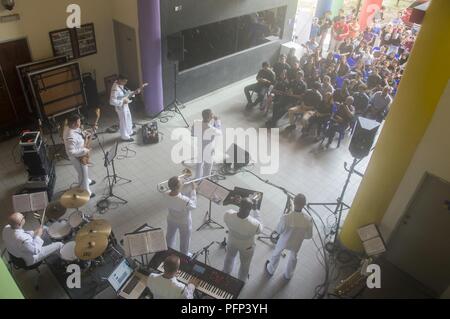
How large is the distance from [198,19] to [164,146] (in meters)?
3.46

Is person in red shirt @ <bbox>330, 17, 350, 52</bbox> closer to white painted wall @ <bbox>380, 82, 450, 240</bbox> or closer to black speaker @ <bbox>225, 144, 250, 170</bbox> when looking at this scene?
black speaker @ <bbox>225, 144, 250, 170</bbox>

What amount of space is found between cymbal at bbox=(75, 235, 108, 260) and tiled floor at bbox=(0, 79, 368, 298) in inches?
41.7

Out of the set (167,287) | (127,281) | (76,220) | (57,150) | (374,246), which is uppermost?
(167,287)

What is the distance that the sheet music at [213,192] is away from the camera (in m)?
5.73

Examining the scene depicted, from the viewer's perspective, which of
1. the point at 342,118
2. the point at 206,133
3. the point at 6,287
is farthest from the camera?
the point at 342,118

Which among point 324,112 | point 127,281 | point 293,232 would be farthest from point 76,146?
point 324,112

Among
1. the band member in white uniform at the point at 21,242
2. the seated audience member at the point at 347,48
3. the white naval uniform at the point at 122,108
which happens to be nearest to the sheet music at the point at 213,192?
the band member in white uniform at the point at 21,242

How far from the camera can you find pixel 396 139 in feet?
17.1

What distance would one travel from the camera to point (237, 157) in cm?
816

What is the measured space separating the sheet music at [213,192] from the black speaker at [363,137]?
2.17m

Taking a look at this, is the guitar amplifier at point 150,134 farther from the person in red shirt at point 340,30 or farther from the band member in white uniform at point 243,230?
the person in red shirt at point 340,30

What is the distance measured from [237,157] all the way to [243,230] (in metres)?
3.29

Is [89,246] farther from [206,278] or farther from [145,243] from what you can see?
[206,278]
